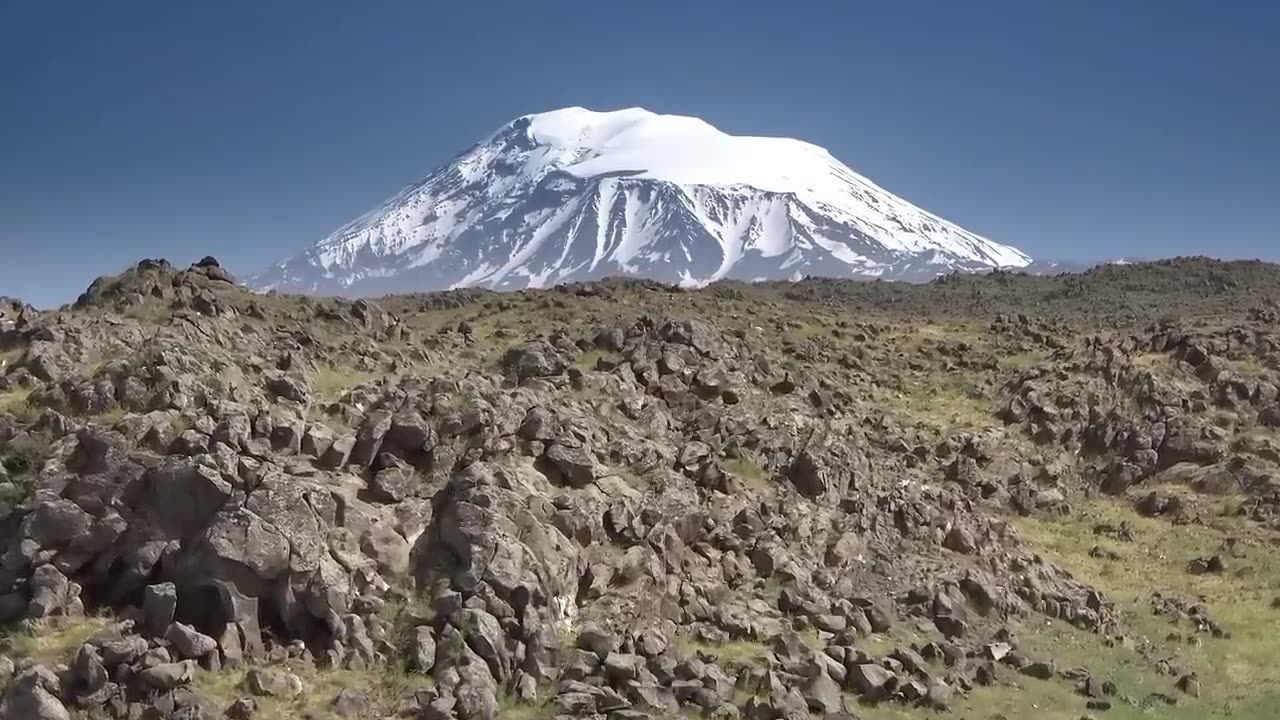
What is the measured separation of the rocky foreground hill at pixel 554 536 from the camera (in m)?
11.5

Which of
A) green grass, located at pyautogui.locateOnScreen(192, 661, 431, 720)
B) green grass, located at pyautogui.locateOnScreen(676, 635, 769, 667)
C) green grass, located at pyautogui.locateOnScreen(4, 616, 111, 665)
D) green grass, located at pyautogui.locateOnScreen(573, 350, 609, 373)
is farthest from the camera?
green grass, located at pyautogui.locateOnScreen(573, 350, 609, 373)

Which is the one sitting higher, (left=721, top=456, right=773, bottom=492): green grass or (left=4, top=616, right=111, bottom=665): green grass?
(left=721, top=456, right=773, bottom=492): green grass

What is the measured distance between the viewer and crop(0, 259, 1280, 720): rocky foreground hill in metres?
11.5

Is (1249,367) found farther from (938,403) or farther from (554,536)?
(554,536)

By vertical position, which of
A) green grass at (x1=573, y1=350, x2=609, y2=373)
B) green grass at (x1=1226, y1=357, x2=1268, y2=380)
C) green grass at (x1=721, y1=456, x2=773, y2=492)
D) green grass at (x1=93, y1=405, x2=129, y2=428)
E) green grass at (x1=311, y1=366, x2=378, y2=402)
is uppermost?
green grass at (x1=1226, y1=357, x2=1268, y2=380)

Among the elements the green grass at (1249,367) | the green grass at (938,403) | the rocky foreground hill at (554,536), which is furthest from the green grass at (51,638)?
the green grass at (1249,367)

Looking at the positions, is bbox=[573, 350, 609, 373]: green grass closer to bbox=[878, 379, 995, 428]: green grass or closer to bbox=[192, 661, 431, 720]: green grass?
bbox=[192, 661, 431, 720]: green grass

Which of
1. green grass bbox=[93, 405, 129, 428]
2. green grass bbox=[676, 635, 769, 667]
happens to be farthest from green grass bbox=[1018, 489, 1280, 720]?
green grass bbox=[93, 405, 129, 428]

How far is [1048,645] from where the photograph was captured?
17.7 metres

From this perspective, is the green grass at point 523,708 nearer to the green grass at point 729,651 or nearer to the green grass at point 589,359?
the green grass at point 729,651

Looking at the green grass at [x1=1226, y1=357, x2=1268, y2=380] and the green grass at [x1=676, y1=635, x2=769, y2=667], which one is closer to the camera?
the green grass at [x1=676, y1=635, x2=769, y2=667]

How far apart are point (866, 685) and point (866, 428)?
13.0 m

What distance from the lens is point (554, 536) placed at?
1439 centimetres

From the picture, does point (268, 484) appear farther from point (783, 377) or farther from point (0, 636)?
point (783, 377)
